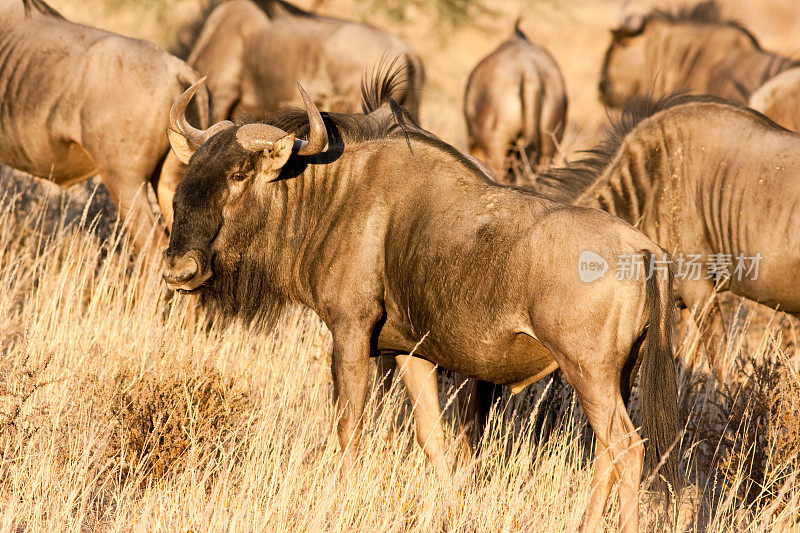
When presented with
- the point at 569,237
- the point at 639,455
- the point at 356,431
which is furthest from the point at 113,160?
the point at 639,455

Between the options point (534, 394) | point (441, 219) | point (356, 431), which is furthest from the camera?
point (534, 394)

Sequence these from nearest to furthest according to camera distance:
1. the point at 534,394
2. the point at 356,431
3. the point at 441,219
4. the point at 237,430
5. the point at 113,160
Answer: the point at 441,219
the point at 356,431
the point at 237,430
the point at 534,394
the point at 113,160

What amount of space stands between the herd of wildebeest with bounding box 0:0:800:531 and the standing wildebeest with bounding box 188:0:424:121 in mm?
2773

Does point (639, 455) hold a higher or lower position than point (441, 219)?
lower

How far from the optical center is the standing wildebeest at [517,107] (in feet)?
33.1

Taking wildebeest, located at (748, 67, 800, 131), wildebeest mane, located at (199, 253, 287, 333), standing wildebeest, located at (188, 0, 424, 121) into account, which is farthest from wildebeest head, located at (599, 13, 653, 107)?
wildebeest mane, located at (199, 253, 287, 333)

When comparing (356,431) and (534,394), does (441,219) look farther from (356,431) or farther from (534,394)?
(534,394)

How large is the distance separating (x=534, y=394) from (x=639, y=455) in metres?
2.10

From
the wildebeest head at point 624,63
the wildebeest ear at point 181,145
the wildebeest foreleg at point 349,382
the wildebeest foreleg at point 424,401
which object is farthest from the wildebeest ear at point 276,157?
the wildebeest head at point 624,63

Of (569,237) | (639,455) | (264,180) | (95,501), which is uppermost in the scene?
(569,237)

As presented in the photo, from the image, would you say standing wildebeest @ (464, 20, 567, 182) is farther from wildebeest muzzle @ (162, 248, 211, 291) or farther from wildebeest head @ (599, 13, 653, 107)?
wildebeest muzzle @ (162, 248, 211, 291)

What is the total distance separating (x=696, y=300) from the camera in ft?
17.9

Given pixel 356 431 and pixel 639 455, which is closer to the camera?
pixel 639 455

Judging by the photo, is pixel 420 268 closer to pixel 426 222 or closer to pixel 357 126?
pixel 426 222
